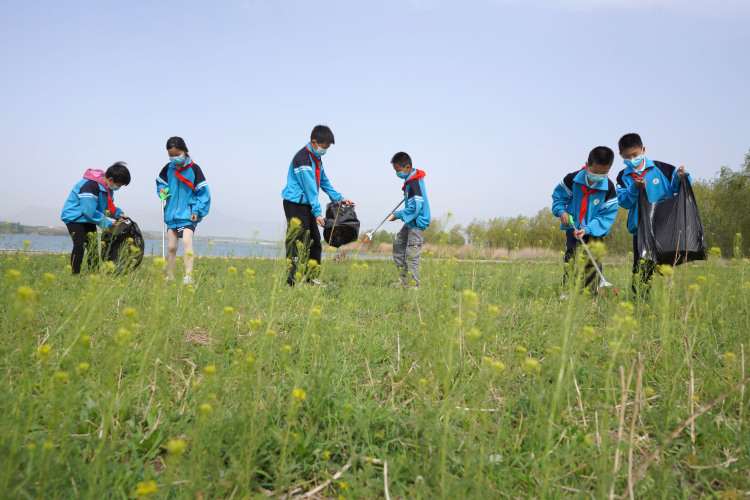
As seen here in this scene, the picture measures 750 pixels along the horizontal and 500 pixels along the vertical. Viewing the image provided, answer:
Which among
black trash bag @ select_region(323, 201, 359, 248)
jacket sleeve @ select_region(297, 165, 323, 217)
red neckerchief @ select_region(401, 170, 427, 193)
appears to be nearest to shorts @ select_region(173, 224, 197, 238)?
jacket sleeve @ select_region(297, 165, 323, 217)

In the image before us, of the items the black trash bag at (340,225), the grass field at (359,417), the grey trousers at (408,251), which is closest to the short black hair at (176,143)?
the black trash bag at (340,225)

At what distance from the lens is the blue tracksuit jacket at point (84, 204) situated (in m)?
4.97

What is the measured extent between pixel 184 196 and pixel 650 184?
220 inches

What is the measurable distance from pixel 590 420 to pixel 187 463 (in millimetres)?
1738

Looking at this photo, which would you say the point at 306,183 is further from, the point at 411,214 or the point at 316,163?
the point at 411,214

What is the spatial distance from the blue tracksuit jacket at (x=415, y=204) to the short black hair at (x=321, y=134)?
1.33 meters

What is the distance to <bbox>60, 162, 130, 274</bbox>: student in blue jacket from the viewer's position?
498 cm

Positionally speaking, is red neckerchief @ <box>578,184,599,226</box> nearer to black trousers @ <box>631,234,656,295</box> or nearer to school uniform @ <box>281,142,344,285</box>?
black trousers @ <box>631,234,656,295</box>

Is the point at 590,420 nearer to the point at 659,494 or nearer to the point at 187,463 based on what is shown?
the point at 659,494

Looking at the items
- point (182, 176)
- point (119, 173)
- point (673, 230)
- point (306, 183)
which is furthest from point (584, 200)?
point (119, 173)

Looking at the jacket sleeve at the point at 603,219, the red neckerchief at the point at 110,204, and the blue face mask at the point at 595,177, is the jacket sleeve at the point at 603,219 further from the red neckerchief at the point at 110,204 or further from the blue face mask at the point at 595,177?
the red neckerchief at the point at 110,204

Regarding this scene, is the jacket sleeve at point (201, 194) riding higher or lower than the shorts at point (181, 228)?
higher

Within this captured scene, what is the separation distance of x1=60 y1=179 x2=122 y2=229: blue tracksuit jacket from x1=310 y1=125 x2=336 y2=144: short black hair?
279cm

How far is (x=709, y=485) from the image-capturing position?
1.47m
